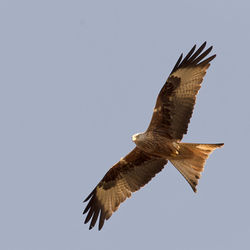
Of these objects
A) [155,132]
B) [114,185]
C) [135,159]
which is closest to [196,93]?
[155,132]

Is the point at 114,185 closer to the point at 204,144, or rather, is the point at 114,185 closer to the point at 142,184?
the point at 142,184

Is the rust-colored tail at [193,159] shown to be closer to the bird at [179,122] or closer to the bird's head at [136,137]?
the bird at [179,122]

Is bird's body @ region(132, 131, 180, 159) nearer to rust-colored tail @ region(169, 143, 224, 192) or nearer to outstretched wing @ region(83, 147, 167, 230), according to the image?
rust-colored tail @ region(169, 143, 224, 192)

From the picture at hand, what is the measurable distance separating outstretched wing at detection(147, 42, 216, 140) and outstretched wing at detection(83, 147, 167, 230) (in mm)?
869

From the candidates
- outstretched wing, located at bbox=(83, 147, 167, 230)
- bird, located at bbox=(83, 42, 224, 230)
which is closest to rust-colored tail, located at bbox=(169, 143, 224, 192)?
bird, located at bbox=(83, 42, 224, 230)

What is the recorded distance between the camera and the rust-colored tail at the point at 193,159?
10.3 m

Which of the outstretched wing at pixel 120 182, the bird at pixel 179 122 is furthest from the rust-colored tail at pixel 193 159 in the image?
the outstretched wing at pixel 120 182

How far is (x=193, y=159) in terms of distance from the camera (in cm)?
1045

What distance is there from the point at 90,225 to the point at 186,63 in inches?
148

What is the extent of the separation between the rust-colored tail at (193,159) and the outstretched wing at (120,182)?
2.17 feet

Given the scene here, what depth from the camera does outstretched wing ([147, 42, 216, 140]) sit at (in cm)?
1044

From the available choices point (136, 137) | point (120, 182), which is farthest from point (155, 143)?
point (120, 182)

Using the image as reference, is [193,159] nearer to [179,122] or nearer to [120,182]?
[179,122]

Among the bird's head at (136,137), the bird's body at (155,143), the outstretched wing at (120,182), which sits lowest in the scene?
the outstretched wing at (120,182)
